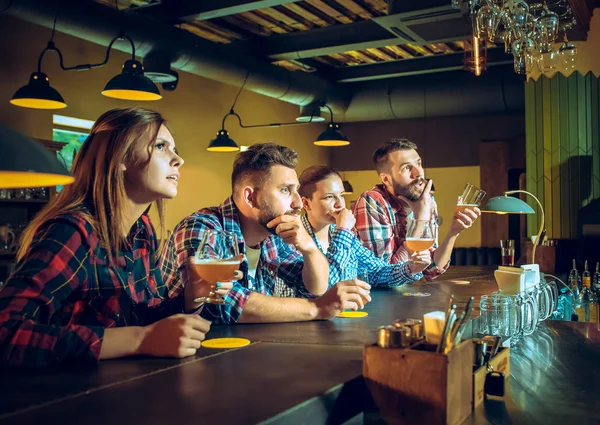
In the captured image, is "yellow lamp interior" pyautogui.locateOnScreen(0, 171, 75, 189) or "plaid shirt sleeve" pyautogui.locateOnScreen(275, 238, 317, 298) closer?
"yellow lamp interior" pyautogui.locateOnScreen(0, 171, 75, 189)

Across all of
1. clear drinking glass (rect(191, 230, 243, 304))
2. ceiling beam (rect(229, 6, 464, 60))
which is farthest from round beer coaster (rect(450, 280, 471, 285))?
ceiling beam (rect(229, 6, 464, 60))

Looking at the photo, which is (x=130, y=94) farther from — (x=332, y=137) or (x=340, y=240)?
(x=332, y=137)

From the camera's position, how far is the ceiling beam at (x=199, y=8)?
5916mm

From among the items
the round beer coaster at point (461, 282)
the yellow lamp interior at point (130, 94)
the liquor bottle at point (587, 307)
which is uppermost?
the yellow lamp interior at point (130, 94)

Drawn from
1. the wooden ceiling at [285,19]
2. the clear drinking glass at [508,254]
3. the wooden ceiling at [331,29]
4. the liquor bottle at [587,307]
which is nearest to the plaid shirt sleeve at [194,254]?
the clear drinking glass at [508,254]

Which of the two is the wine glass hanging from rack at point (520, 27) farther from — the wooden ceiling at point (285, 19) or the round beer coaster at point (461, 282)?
the wooden ceiling at point (285, 19)

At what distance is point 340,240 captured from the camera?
2846 mm

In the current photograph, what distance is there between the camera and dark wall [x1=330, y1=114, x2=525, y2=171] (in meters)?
10.4

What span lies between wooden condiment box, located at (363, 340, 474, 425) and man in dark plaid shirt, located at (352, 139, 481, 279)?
221cm

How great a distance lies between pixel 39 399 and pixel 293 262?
1.46 meters

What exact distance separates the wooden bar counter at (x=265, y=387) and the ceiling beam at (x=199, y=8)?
4610 mm

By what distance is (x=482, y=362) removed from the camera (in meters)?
1.49

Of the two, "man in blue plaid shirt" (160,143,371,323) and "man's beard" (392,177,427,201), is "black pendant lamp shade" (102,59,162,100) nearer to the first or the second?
"man's beard" (392,177,427,201)

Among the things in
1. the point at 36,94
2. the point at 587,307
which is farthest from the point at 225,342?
the point at 36,94
